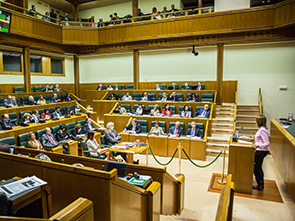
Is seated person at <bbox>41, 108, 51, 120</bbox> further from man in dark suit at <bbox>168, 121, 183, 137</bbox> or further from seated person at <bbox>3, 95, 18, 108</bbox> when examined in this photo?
man in dark suit at <bbox>168, 121, 183, 137</bbox>

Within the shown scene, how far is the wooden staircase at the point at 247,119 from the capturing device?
25.7 ft

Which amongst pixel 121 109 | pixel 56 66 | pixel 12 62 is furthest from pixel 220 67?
pixel 12 62

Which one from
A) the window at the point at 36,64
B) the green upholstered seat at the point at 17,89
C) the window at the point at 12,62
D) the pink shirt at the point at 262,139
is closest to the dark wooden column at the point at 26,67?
the green upholstered seat at the point at 17,89

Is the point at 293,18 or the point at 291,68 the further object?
the point at 291,68

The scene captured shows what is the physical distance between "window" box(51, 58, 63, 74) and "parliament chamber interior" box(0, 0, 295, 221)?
0.20ft

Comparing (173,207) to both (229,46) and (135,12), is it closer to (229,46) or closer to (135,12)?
(229,46)

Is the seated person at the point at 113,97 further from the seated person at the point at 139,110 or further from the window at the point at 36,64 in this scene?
the window at the point at 36,64

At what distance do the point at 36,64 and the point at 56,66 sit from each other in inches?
47.8

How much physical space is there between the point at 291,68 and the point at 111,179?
979 centimetres

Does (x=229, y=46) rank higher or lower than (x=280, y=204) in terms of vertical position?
higher

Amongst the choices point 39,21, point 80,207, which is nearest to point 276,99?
point 80,207

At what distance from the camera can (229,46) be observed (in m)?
10.2

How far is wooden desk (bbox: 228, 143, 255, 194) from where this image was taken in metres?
4.11

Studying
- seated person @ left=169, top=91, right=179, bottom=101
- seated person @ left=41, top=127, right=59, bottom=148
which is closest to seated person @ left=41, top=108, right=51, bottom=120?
seated person @ left=41, top=127, right=59, bottom=148
